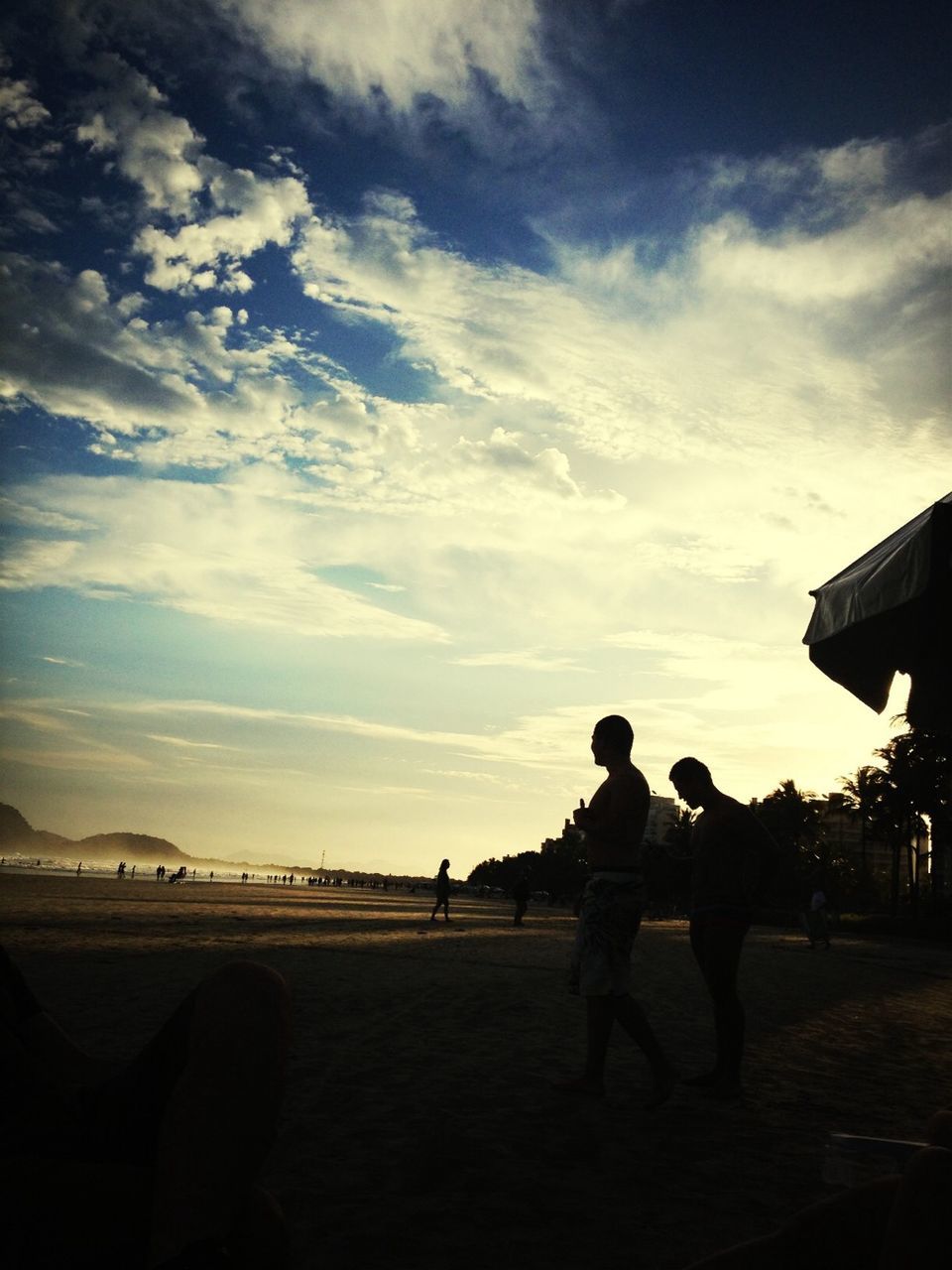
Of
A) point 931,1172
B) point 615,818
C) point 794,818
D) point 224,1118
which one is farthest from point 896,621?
point 794,818

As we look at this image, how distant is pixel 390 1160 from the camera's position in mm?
3375

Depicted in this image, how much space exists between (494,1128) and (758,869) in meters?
2.18

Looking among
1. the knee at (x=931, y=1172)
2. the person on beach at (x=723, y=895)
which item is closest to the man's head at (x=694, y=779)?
the person on beach at (x=723, y=895)

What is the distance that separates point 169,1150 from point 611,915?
3.64 m

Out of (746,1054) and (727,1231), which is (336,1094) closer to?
(727,1231)

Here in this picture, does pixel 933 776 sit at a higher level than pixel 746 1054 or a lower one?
higher

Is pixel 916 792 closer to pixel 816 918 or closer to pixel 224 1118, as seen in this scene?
pixel 816 918

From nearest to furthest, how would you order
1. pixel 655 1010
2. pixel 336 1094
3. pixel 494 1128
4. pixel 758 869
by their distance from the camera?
pixel 494 1128 < pixel 336 1094 < pixel 758 869 < pixel 655 1010

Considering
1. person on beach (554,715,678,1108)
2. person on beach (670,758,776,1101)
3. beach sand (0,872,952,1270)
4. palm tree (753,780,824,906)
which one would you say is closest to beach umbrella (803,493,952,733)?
→ person on beach (670,758,776,1101)

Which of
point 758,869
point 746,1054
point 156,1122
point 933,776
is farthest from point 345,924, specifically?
point 933,776

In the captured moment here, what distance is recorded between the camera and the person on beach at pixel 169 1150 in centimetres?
131

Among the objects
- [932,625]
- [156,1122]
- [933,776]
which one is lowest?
[156,1122]

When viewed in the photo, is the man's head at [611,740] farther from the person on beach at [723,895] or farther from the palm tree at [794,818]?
the palm tree at [794,818]

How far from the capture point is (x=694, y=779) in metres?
5.54
